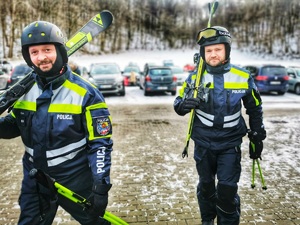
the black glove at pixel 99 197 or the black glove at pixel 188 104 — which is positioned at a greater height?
Answer: the black glove at pixel 188 104

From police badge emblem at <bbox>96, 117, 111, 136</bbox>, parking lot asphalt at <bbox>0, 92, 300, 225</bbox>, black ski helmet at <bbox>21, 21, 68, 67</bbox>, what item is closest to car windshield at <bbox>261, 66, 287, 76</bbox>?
parking lot asphalt at <bbox>0, 92, 300, 225</bbox>

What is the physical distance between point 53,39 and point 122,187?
303 centimetres

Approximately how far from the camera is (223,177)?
3.29 m

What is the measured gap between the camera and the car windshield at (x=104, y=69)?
16.9 metres

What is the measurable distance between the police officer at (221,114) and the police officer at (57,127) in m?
1.19

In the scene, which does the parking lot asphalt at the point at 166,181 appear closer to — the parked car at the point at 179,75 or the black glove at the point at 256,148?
the black glove at the point at 256,148

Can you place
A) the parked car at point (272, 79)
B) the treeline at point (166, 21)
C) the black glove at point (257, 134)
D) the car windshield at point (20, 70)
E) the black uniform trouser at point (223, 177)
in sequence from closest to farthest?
the black uniform trouser at point (223, 177) → the black glove at point (257, 134) → the car windshield at point (20, 70) → the parked car at point (272, 79) → the treeline at point (166, 21)

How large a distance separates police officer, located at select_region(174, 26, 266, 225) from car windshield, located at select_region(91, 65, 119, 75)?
1381 cm

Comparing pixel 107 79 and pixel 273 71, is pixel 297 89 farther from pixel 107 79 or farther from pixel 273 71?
pixel 107 79

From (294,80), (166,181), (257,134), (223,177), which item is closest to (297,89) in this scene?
(294,80)

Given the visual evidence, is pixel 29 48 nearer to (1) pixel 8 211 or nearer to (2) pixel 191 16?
(1) pixel 8 211

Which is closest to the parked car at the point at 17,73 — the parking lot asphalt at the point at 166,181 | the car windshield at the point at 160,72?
the car windshield at the point at 160,72

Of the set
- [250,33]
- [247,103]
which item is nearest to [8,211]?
[247,103]

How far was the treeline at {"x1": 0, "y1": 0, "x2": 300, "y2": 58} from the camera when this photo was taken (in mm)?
52594
